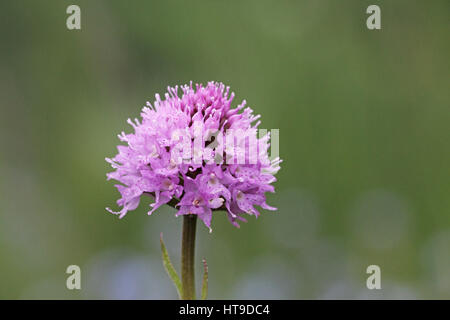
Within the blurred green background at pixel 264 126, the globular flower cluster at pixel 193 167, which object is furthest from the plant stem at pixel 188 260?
the blurred green background at pixel 264 126

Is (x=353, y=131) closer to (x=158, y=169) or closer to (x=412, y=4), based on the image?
(x=412, y=4)

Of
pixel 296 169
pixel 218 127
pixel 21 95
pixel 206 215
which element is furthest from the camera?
pixel 21 95

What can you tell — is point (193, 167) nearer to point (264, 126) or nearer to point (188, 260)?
point (188, 260)

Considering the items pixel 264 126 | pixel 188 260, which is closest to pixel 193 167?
pixel 188 260

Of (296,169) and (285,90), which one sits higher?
(285,90)

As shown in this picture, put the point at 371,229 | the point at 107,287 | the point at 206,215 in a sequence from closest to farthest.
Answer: the point at 206,215 → the point at 107,287 → the point at 371,229

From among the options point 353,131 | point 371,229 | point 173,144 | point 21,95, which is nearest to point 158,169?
point 173,144

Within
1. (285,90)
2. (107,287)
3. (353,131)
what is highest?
(285,90)

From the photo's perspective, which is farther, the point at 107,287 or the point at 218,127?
the point at 107,287
